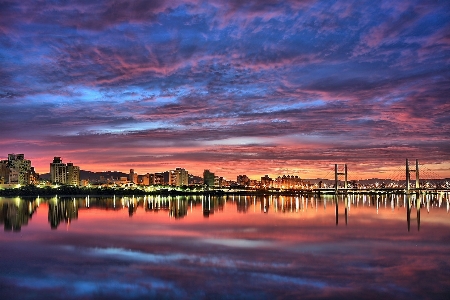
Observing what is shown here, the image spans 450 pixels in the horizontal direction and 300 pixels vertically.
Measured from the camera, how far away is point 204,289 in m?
14.7

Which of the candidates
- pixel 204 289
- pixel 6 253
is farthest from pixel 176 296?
pixel 6 253

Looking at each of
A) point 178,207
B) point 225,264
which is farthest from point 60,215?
point 225,264

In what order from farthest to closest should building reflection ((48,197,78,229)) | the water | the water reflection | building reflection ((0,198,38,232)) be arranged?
the water reflection < building reflection ((48,197,78,229)) < building reflection ((0,198,38,232)) < the water

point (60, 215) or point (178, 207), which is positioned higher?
point (60, 215)

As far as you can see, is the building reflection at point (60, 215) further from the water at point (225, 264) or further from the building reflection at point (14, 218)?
the water at point (225, 264)

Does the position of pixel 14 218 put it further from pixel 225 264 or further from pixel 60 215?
pixel 225 264

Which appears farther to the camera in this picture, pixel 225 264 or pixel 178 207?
pixel 178 207

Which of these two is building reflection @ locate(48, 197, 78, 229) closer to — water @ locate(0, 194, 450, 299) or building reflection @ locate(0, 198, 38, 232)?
building reflection @ locate(0, 198, 38, 232)

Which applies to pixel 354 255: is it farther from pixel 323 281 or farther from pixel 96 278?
pixel 96 278

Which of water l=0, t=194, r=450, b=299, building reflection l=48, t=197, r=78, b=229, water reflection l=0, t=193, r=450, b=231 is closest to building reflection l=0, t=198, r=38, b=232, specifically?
water reflection l=0, t=193, r=450, b=231

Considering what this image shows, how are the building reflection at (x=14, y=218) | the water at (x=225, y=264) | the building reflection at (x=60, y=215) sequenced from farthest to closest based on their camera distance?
the building reflection at (x=60, y=215), the building reflection at (x=14, y=218), the water at (x=225, y=264)

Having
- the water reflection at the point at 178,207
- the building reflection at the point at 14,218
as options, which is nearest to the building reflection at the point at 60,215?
the water reflection at the point at 178,207

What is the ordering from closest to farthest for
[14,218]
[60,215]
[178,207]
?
[14,218], [60,215], [178,207]

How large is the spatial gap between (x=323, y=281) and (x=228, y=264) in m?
4.65
